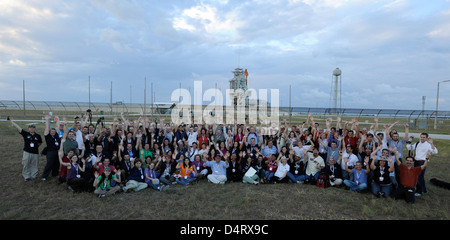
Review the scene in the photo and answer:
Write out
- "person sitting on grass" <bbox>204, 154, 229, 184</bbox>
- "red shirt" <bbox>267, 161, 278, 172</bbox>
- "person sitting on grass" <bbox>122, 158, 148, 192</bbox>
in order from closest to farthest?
"person sitting on grass" <bbox>122, 158, 148, 192</bbox> → "person sitting on grass" <bbox>204, 154, 229, 184</bbox> → "red shirt" <bbox>267, 161, 278, 172</bbox>

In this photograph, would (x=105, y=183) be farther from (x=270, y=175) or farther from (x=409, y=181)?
(x=409, y=181)

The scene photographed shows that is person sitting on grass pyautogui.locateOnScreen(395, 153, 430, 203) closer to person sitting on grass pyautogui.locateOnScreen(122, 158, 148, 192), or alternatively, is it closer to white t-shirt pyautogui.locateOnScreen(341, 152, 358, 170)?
white t-shirt pyautogui.locateOnScreen(341, 152, 358, 170)

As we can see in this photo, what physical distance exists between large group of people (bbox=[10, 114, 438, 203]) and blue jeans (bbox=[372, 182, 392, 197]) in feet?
0.09

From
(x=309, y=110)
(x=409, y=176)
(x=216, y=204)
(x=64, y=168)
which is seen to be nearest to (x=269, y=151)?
(x=216, y=204)

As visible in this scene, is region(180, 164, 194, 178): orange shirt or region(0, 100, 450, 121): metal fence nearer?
region(180, 164, 194, 178): orange shirt

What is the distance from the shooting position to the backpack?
827 cm

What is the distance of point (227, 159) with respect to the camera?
9.24 metres

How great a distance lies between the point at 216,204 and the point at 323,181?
4.08m

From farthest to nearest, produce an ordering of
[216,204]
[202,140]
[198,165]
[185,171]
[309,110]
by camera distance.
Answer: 1. [309,110]
2. [202,140]
3. [198,165]
4. [185,171]
5. [216,204]

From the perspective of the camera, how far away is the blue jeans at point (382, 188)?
7.31 m

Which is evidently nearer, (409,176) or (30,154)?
(409,176)

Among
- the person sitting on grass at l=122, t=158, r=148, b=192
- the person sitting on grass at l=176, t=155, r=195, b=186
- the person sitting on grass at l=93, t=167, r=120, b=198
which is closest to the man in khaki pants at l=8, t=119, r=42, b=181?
the person sitting on grass at l=93, t=167, r=120, b=198
